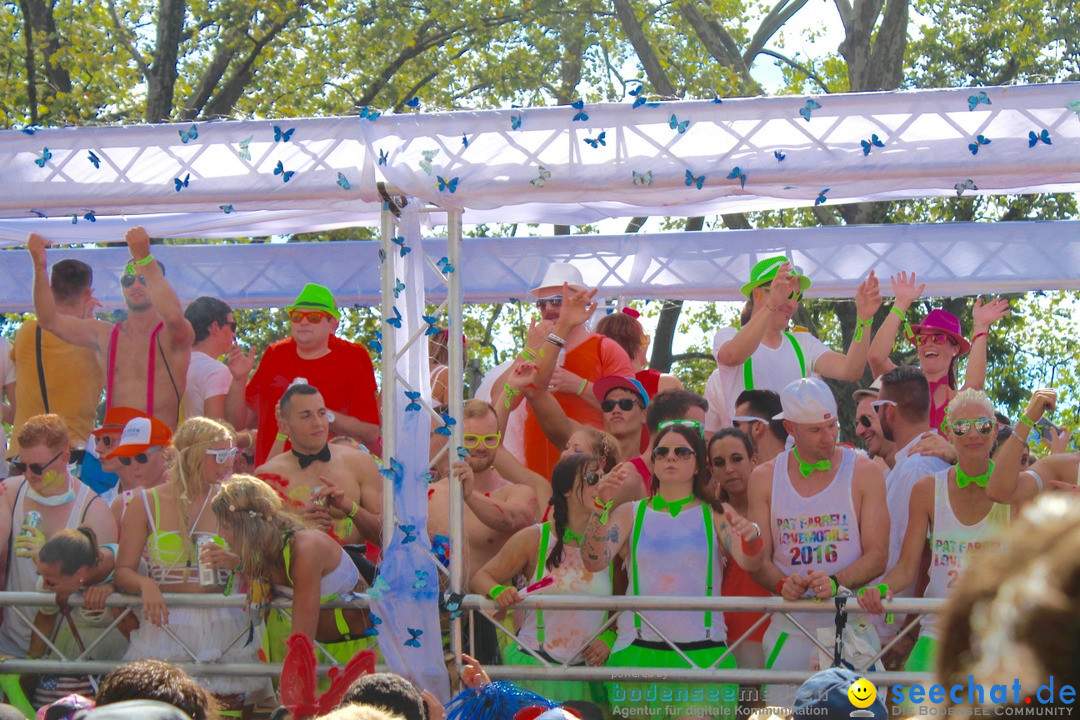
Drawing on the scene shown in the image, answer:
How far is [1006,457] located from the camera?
478 centimetres

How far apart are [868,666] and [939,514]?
2.27ft

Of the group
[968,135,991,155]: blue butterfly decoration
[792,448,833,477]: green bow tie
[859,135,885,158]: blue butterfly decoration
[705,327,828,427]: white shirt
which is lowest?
[792,448,833,477]: green bow tie

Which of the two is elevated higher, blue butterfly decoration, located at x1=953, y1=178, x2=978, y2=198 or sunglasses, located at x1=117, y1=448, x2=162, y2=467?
blue butterfly decoration, located at x1=953, y1=178, x2=978, y2=198

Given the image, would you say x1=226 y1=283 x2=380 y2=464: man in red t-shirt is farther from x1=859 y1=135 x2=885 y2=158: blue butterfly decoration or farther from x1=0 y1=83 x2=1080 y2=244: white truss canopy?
x1=859 y1=135 x2=885 y2=158: blue butterfly decoration

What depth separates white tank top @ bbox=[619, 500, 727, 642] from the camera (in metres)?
4.82

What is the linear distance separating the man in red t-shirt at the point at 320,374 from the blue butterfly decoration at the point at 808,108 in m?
2.62

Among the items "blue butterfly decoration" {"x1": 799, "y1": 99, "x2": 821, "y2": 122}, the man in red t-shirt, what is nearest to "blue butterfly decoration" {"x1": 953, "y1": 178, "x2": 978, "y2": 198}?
"blue butterfly decoration" {"x1": 799, "y1": 99, "x2": 821, "y2": 122}

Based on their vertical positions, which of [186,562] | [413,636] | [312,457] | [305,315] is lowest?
[413,636]

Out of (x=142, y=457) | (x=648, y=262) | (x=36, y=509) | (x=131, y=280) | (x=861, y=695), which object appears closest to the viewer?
(x=861, y=695)

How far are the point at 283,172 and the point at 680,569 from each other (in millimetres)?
2330

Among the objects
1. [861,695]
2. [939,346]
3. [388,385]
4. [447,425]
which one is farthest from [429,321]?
[939,346]

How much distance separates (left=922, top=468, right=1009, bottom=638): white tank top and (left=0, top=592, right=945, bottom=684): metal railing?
0.57ft

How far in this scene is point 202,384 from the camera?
652 centimetres

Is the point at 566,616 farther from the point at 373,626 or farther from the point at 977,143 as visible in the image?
the point at 977,143
